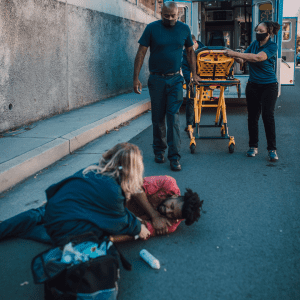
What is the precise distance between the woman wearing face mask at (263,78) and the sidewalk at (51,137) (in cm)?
281

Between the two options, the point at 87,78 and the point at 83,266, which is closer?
the point at 83,266

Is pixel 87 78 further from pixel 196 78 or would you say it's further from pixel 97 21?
pixel 196 78

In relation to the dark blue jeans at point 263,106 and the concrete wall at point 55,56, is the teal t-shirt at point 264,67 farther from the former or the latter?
the concrete wall at point 55,56

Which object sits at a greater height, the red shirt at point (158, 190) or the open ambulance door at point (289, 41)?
the open ambulance door at point (289, 41)

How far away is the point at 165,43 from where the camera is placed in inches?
224

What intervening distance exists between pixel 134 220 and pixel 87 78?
795cm

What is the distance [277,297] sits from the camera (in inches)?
105

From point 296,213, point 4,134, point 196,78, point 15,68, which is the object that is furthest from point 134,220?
point 15,68

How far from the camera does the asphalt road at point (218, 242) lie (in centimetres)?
279

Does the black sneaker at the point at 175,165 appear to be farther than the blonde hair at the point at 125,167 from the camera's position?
Yes

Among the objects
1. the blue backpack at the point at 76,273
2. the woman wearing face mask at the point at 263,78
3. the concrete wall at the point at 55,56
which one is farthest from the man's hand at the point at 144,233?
the concrete wall at the point at 55,56

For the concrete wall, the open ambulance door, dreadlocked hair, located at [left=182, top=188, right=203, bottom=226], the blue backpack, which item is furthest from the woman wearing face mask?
the open ambulance door

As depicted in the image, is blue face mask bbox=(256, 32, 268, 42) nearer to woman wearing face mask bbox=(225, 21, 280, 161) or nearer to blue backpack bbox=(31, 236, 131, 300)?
woman wearing face mask bbox=(225, 21, 280, 161)

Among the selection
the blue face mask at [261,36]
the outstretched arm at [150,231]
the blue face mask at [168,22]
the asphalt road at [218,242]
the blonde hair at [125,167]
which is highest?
the blue face mask at [168,22]
